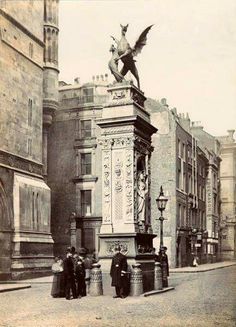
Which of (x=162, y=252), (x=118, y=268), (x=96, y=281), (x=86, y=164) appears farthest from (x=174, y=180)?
(x=118, y=268)

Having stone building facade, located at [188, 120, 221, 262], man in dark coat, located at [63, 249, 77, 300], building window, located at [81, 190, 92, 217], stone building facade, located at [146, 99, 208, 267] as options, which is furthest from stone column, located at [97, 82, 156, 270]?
stone building facade, located at [188, 120, 221, 262]

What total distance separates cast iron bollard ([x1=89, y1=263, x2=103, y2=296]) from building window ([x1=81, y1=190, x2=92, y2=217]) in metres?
18.8

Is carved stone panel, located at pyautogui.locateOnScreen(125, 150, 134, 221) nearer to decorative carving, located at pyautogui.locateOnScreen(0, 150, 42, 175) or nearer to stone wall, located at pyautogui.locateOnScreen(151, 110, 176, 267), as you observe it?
decorative carving, located at pyautogui.locateOnScreen(0, 150, 42, 175)

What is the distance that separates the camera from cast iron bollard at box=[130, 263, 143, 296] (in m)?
13.0

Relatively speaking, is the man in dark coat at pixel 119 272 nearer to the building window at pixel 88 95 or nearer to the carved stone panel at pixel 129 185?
the carved stone panel at pixel 129 185

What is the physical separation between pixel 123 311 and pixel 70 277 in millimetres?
3000

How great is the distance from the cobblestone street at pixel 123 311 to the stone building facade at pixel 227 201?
2686 cm

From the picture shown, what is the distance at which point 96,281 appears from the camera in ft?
42.8

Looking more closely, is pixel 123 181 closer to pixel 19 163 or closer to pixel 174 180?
pixel 19 163

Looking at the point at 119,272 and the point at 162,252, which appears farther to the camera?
the point at 162,252

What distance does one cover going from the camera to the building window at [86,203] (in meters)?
32.2

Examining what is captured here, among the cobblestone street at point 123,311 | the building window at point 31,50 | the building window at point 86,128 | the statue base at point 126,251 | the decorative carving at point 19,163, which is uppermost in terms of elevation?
the building window at point 31,50

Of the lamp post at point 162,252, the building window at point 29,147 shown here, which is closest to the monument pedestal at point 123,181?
the lamp post at point 162,252

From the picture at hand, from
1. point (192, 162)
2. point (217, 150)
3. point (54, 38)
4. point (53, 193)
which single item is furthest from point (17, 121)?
point (217, 150)
